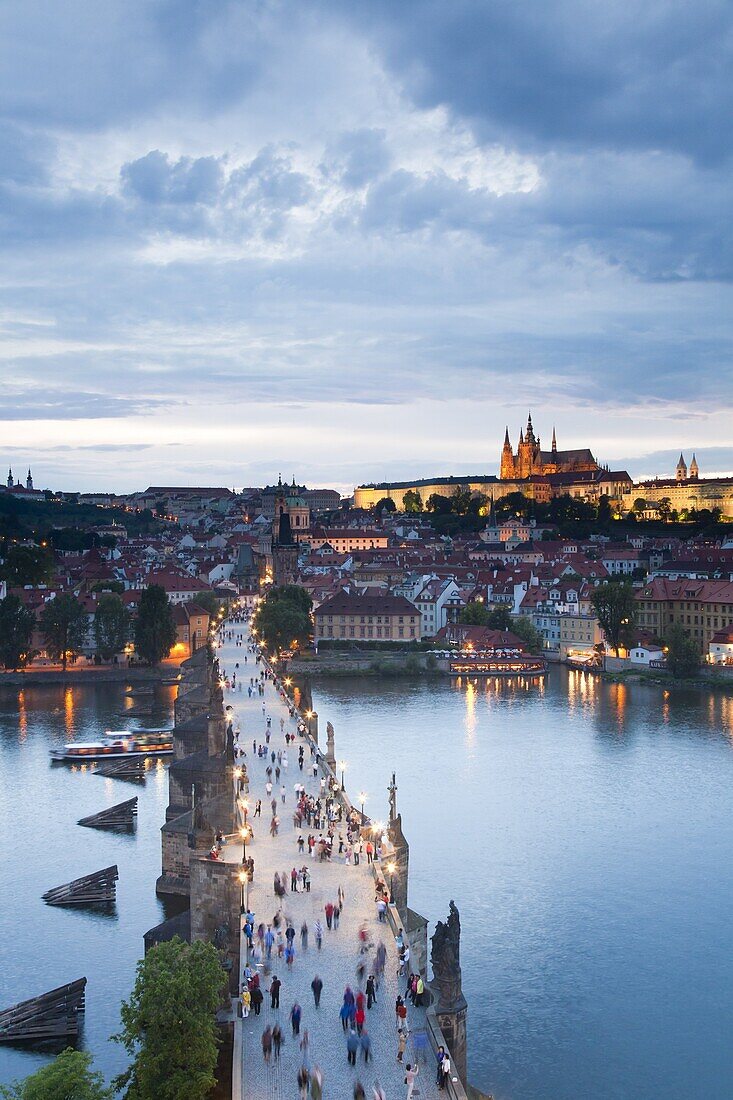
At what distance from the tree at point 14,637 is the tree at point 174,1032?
3659 centimetres

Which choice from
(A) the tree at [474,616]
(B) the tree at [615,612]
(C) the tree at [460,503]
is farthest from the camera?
(C) the tree at [460,503]

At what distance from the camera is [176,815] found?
2039 cm

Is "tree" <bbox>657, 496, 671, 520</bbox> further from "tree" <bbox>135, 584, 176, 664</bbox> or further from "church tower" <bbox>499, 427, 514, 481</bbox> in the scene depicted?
"tree" <bbox>135, 584, 176, 664</bbox>

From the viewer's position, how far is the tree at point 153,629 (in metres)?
46.1

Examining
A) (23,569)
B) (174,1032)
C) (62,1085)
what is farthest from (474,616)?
(62,1085)

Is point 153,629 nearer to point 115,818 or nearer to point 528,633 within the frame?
point 528,633

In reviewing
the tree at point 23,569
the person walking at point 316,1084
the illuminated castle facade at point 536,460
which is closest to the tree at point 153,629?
the tree at point 23,569

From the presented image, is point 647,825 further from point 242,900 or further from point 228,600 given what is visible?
point 228,600

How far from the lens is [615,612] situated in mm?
48875

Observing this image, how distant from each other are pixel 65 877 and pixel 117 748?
413 inches

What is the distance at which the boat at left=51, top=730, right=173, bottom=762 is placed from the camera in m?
30.2

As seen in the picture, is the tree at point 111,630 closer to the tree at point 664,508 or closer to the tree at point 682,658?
the tree at point 682,658

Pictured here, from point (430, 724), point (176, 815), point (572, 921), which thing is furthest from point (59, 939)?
point (430, 724)

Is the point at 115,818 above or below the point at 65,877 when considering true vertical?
above
